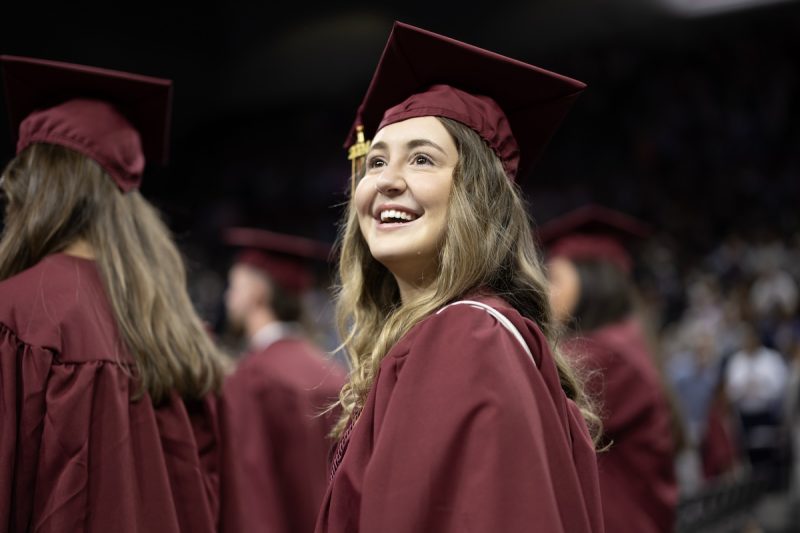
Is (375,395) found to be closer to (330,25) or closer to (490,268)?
(490,268)

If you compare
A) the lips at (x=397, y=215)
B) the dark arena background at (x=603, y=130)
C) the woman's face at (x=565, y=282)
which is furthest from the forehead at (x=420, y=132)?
the dark arena background at (x=603, y=130)

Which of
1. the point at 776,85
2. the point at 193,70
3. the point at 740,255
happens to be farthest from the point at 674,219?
the point at 193,70

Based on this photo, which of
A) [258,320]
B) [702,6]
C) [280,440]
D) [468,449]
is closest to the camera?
[468,449]

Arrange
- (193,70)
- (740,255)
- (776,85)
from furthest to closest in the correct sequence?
(776,85) → (740,255) → (193,70)

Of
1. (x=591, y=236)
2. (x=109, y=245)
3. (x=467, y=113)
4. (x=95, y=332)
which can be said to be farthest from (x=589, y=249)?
(x=95, y=332)

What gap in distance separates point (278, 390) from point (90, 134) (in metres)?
2.32

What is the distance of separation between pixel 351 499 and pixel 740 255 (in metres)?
11.9

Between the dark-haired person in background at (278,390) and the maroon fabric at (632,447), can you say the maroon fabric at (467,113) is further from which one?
the dark-haired person in background at (278,390)

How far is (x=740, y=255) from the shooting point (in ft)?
40.2

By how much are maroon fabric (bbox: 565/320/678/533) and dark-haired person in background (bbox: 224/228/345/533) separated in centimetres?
128

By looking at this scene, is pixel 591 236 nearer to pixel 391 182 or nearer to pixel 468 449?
pixel 391 182

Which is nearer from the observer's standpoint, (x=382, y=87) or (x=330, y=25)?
(x=382, y=87)

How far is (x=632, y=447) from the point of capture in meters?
3.48

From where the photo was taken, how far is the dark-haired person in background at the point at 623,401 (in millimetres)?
3422
